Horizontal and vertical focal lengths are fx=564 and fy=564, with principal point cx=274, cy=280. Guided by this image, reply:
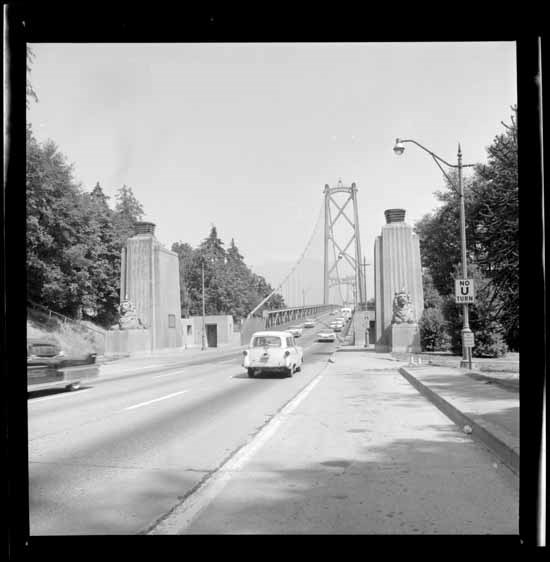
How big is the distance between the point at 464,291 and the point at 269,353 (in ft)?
21.4

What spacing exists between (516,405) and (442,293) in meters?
21.2

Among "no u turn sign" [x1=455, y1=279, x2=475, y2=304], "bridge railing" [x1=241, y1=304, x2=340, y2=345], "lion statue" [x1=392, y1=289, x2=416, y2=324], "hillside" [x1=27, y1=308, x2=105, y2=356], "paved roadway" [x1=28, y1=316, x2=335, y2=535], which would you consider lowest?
"bridge railing" [x1=241, y1=304, x2=340, y2=345]

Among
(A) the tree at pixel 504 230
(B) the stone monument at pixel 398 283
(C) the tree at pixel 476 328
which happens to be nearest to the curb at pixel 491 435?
(A) the tree at pixel 504 230

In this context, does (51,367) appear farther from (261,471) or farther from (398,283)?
(398,283)

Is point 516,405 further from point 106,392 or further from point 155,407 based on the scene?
point 106,392

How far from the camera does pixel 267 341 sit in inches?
760

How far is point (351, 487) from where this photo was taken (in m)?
5.46

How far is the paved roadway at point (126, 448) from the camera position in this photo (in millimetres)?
4727

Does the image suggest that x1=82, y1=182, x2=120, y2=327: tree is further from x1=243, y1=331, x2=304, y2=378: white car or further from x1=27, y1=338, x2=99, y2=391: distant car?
x1=27, y1=338, x2=99, y2=391: distant car

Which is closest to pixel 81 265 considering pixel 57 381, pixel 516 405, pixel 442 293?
pixel 442 293

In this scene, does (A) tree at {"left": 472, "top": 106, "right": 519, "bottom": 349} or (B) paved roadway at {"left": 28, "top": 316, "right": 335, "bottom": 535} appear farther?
(A) tree at {"left": 472, "top": 106, "right": 519, "bottom": 349}

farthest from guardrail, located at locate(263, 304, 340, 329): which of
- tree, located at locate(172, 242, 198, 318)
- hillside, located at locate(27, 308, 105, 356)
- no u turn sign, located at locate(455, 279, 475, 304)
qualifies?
no u turn sign, located at locate(455, 279, 475, 304)

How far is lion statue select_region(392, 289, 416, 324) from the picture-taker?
1203 inches

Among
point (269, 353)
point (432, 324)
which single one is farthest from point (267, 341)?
point (432, 324)
